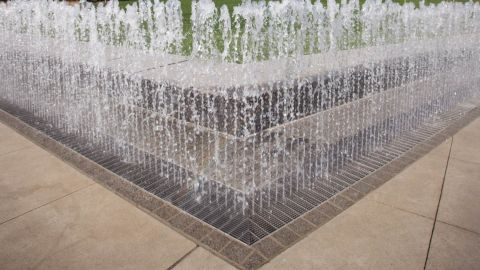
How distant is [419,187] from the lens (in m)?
3.79

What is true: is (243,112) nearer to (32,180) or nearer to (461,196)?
(32,180)

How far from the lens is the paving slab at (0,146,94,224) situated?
11.7 feet

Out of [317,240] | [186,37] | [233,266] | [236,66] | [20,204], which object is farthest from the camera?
[186,37]

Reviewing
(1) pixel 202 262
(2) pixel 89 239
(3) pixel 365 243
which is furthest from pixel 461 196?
(2) pixel 89 239

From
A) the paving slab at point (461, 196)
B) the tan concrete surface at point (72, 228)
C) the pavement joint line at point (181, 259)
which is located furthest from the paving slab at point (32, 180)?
the paving slab at point (461, 196)

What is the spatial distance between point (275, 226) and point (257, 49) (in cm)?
798

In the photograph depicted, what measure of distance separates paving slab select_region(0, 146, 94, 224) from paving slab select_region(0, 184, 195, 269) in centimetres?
17

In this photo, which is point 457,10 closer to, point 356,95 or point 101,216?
point 356,95

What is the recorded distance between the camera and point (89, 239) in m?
3.03

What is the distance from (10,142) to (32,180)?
4.39 feet

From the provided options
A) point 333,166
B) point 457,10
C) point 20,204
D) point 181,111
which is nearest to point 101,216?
point 20,204

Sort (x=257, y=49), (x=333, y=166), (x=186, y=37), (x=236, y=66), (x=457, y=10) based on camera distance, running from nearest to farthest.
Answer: (x=333, y=166) < (x=236, y=66) < (x=257, y=49) < (x=457, y=10) < (x=186, y=37)

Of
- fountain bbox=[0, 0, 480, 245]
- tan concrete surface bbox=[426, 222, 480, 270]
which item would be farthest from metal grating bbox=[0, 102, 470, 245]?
tan concrete surface bbox=[426, 222, 480, 270]

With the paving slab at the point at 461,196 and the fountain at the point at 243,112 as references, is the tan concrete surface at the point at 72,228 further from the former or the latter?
the paving slab at the point at 461,196
